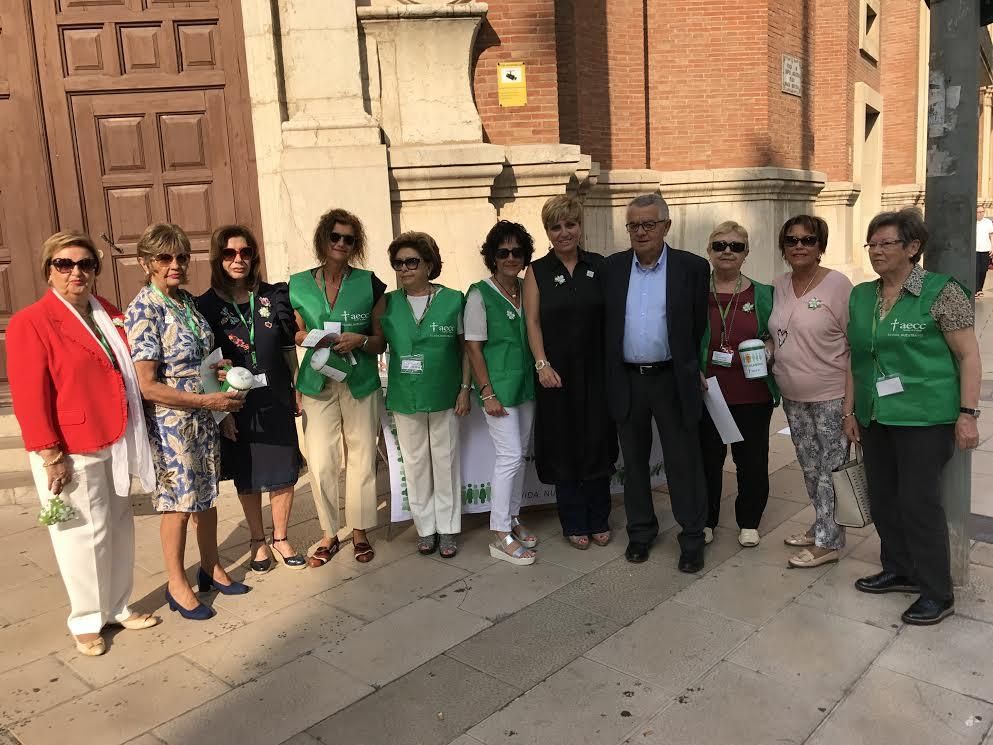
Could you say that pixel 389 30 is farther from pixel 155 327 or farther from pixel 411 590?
pixel 411 590

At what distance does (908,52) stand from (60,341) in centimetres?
2012

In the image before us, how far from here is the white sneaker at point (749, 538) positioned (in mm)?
4523

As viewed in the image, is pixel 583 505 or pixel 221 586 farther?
pixel 583 505

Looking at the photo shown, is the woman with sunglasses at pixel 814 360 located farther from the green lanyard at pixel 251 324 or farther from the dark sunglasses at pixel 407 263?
the green lanyard at pixel 251 324

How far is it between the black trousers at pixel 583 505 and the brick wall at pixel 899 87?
686 inches

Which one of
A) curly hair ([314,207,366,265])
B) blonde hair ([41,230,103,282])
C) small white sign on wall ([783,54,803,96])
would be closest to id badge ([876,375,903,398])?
curly hair ([314,207,366,265])

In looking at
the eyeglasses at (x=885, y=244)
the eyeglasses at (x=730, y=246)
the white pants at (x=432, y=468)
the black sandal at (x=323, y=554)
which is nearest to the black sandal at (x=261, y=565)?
the black sandal at (x=323, y=554)

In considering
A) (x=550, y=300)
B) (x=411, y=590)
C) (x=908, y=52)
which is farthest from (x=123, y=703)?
(x=908, y=52)

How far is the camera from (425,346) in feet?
14.2

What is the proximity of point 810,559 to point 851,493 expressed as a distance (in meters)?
0.53

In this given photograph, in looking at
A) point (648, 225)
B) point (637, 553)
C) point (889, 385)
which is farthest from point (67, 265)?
point (889, 385)

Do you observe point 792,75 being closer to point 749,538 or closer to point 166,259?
point 749,538

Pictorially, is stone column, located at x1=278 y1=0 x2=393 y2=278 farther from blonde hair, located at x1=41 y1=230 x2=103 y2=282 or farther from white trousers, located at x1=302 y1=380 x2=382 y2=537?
blonde hair, located at x1=41 y1=230 x2=103 y2=282

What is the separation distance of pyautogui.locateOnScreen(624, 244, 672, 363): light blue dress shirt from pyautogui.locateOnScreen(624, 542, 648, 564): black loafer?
1075 millimetres
